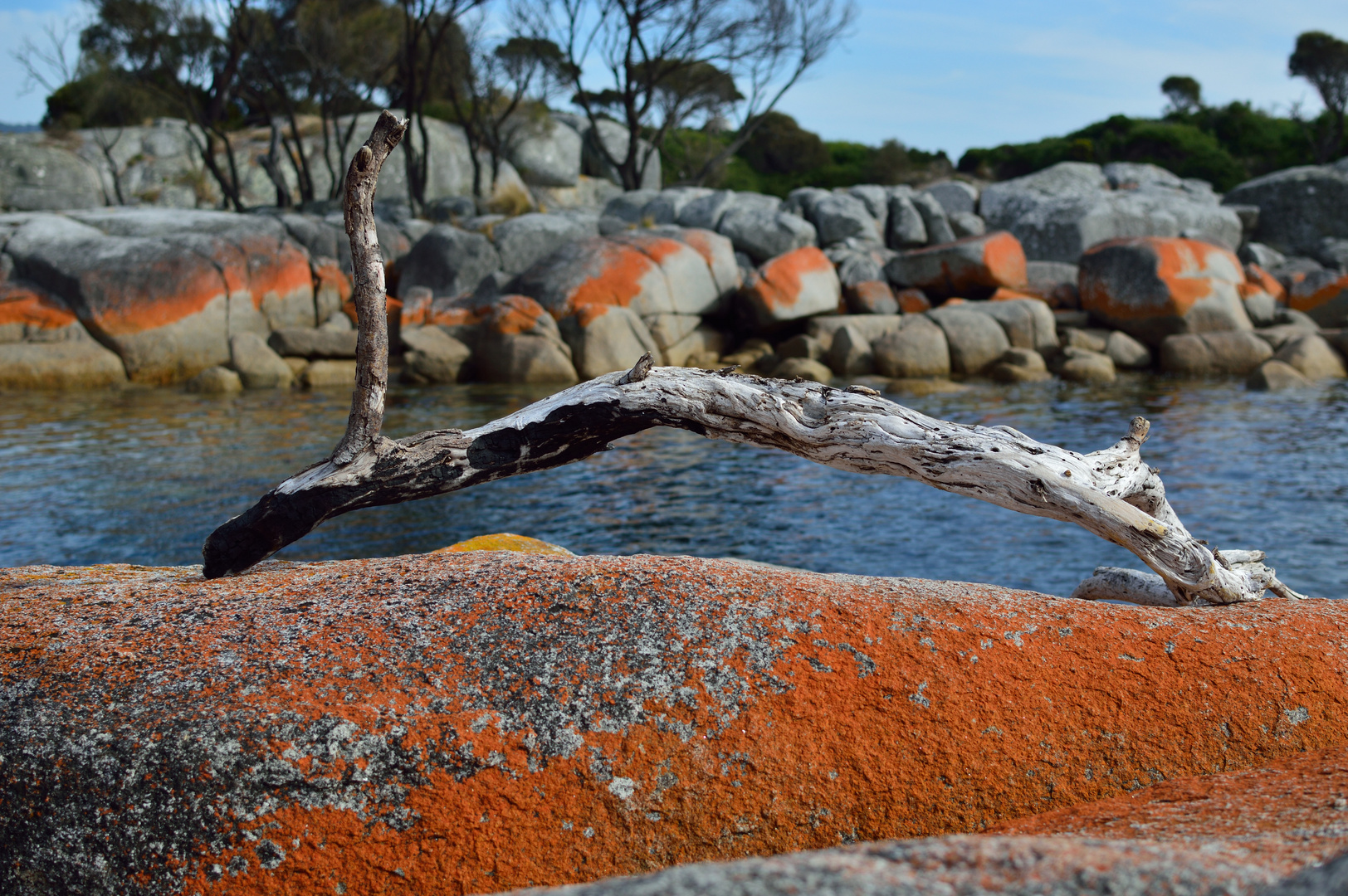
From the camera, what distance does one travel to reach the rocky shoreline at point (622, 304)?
18734 mm

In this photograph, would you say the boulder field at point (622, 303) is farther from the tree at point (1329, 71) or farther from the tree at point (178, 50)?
the tree at point (1329, 71)

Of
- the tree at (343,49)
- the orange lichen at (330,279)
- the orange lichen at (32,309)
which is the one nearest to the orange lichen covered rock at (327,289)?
the orange lichen at (330,279)

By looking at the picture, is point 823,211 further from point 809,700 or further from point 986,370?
point 809,700

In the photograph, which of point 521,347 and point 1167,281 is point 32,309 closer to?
point 521,347

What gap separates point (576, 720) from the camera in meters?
3.26

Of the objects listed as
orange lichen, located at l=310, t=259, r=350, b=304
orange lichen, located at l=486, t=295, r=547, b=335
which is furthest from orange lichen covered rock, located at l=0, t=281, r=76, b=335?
orange lichen, located at l=486, t=295, r=547, b=335

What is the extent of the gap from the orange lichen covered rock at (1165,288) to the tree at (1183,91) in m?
32.8

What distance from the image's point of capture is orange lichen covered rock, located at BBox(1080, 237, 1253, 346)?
20.5 meters

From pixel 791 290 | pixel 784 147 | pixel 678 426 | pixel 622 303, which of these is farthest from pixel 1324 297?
pixel 784 147

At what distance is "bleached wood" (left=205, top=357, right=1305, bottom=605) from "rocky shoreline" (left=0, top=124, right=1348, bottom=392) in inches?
541

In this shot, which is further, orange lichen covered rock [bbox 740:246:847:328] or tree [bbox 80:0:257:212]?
tree [bbox 80:0:257:212]

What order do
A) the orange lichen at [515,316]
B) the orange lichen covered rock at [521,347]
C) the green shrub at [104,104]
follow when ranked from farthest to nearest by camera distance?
the green shrub at [104,104]
the orange lichen at [515,316]
the orange lichen covered rock at [521,347]

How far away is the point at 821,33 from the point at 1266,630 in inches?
1297

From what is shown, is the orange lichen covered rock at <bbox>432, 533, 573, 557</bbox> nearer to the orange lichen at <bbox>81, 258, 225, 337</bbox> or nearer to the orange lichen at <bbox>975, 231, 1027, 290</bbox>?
the orange lichen at <bbox>81, 258, 225, 337</bbox>
